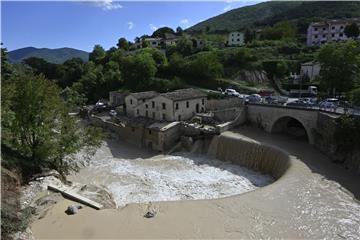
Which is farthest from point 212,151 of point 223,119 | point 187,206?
point 187,206

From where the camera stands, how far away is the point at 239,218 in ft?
62.5

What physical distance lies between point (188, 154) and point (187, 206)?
1402 centimetres

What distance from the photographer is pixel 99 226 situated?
17.8 m

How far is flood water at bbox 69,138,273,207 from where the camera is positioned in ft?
81.7

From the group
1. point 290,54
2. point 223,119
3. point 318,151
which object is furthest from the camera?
point 290,54

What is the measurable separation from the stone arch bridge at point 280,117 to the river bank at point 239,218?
9.73m

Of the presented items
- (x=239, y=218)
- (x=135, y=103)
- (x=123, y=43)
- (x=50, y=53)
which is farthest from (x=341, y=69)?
(x=50, y=53)

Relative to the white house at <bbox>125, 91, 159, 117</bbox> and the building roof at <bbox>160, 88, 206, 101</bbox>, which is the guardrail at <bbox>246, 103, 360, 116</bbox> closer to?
the building roof at <bbox>160, 88, 206, 101</bbox>

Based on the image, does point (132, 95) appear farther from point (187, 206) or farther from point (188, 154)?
point (187, 206)

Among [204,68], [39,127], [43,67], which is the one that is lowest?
[39,127]

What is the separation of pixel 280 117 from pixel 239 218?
1901cm

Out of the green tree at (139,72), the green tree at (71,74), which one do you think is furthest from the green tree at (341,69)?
the green tree at (71,74)

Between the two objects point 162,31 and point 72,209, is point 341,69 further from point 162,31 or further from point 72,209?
point 162,31

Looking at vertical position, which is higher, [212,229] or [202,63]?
[202,63]
